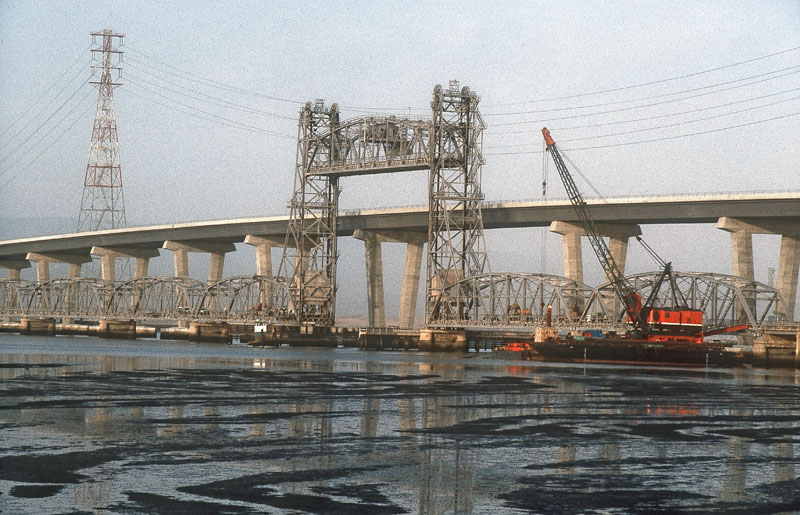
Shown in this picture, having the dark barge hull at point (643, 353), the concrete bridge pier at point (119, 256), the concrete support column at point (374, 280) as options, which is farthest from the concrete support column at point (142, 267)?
the dark barge hull at point (643, 353)

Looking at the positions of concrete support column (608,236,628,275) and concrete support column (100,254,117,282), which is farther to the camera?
concrete support column (100,254,117,282)

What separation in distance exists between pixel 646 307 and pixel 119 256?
100628 mm

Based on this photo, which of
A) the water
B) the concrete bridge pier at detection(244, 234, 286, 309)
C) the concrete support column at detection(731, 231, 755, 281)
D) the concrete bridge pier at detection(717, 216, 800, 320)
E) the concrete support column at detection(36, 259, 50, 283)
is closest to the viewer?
the water

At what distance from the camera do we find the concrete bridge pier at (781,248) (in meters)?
105

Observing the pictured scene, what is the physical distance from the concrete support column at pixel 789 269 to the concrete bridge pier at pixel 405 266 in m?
49.3

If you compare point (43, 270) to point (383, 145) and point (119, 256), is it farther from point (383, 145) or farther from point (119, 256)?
point (383, 145)

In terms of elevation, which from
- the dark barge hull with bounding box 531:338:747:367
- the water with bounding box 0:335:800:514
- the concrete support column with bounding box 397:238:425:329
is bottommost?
the water with bounding box 0:335:800:514

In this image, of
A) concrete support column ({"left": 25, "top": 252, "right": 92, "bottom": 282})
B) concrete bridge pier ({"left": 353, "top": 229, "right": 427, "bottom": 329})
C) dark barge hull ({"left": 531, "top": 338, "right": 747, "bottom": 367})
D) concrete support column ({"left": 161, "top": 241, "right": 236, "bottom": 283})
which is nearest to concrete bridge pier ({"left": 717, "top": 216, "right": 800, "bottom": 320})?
dark barge hull ({"left": 531, "top": 338, "right": 747, "bottom": 367})

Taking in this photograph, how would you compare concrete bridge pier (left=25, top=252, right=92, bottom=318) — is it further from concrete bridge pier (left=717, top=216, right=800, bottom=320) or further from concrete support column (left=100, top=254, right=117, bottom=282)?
concrete bridge pier (left=717, top=216, right=800, bottom=320)

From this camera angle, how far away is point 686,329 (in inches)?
4053

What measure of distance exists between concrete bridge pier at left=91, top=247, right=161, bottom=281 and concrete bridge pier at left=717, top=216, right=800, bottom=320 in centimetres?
10269

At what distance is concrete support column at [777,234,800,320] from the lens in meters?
105

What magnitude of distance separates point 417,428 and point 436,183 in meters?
90.6

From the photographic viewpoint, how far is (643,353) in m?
98.9
